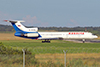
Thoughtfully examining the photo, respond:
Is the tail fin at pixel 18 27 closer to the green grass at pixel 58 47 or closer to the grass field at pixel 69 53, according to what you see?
the green grass at pixel 58 47

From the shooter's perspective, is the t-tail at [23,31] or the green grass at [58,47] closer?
the green grass at [58,47]

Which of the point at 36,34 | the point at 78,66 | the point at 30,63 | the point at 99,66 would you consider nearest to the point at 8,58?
the point at 30,63

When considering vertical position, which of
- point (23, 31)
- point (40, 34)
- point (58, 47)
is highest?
point (23, 31)

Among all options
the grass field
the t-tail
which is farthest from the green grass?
the t-tail

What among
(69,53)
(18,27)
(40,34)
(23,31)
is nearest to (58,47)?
(69,53)

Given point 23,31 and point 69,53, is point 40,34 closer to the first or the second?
point 23,31

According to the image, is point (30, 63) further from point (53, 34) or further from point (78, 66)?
point (53, 34)

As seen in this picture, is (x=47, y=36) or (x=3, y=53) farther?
(x=47, y=36)

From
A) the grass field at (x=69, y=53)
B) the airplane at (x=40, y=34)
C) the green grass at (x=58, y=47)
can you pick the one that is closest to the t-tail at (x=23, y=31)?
the airplane at (x=40, y=34)

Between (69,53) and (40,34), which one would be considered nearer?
(69,53)

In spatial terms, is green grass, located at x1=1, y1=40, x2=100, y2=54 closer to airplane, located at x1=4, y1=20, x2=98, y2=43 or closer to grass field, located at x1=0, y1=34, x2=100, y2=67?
grass field, located at x1=0, y1=34, x2=100, y2=67

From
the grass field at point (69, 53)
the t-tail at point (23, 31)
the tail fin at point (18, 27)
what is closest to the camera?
the grass field at point (69, 53)

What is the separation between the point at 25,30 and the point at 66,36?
13.4m

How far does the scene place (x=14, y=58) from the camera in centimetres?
2303
